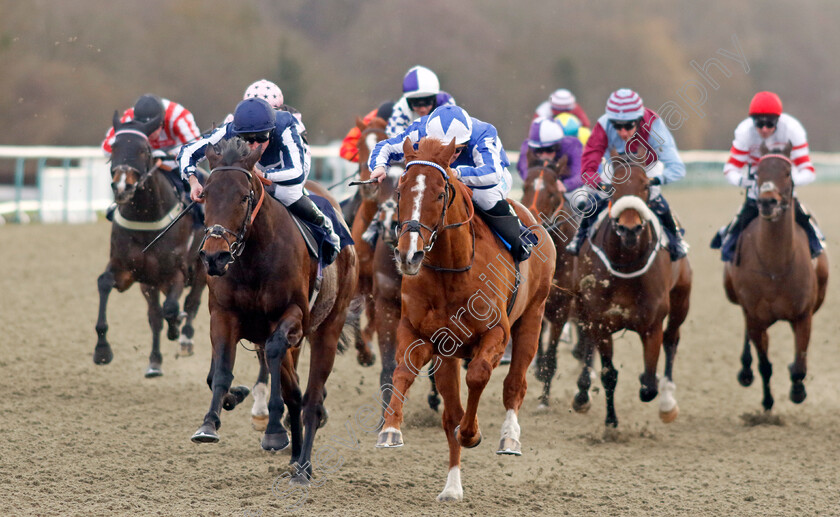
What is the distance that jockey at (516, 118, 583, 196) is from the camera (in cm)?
797

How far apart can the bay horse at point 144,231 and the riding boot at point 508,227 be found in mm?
2602

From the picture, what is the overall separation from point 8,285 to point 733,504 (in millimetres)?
8053

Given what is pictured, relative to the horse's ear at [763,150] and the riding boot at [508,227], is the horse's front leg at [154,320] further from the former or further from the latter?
the horse's ear at [763,150]

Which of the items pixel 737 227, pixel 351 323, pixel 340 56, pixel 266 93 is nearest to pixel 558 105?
pixel 737 227

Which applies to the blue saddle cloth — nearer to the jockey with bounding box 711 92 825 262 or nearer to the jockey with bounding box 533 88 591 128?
the jockey with bounding box 711 92 825 262

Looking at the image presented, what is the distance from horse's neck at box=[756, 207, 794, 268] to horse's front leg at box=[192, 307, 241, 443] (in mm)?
4073

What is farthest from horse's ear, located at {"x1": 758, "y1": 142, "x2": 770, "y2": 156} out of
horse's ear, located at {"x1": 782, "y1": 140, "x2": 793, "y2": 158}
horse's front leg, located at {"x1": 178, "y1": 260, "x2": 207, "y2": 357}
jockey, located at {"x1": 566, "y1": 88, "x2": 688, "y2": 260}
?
horse's front leg, located at {"x1": 178, "y1": 260, "x2": 207, "y2": 357}

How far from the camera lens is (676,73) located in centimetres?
3406

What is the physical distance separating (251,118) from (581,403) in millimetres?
3313

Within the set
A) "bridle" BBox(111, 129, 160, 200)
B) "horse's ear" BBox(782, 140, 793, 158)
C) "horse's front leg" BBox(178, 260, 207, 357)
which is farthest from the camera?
"horse's front leg" BBox(178, 260, 207, 357)

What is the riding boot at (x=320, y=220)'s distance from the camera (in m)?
5.36

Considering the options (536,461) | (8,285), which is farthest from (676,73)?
(536,461)

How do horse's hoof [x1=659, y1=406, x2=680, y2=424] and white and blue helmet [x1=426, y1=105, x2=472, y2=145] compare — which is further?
horse's hoof [x1=659, y1=406, x2=680, y2=424]

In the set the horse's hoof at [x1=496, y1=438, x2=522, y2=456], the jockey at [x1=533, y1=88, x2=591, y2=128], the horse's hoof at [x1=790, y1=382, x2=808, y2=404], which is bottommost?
the horse's hoof at [x1=496, y1=438, x2=522, y2=456]
